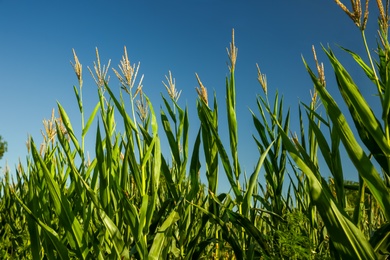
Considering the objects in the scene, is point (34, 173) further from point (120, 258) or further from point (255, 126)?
point (255, 126)

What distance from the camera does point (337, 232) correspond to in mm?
1108

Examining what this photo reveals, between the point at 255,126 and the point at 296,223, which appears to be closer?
the point at 296,223

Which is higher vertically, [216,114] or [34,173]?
[216,114]

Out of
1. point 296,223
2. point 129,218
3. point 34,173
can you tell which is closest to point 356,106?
point 296,223

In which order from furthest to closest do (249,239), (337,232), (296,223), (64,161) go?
(64,161) < (249,239) < (296,223) < (337,232)

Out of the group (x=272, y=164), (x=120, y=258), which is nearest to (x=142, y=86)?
(x=272, y=164)

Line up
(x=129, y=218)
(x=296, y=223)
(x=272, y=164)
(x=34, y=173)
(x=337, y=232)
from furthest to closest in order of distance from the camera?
(x=34, y=173) → (x=272, y=164) → (x=296, y=223) → (x=129, y=218) → (x=337, y=232)

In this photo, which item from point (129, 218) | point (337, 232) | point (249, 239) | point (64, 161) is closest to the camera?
point (337, 232)

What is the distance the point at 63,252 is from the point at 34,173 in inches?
25.0

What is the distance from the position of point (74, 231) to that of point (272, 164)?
870 millimetres

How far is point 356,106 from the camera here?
1191 mm

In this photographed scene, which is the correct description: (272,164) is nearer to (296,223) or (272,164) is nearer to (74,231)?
(296,223)

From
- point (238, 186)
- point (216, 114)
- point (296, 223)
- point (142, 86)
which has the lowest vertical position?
point (296, 223)

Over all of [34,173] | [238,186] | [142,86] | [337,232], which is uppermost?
[142,86]
